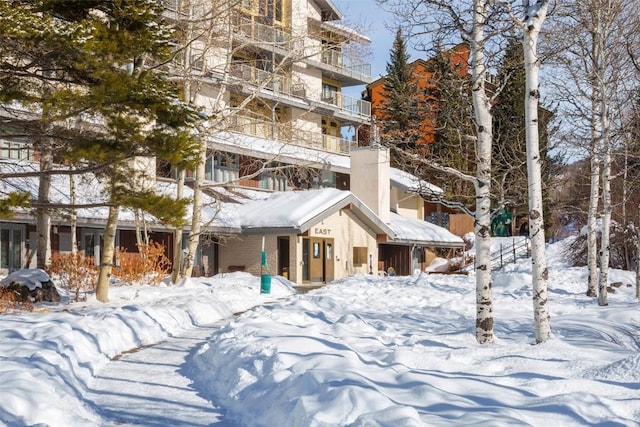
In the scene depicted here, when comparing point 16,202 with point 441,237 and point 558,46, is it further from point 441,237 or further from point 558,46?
→ point 441,237

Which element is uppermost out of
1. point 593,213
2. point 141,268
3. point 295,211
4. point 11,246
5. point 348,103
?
point 348,103

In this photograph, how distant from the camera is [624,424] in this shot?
5535 mm

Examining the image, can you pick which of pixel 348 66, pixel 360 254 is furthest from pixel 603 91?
pixel 348 66

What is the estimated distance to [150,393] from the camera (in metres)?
8.09

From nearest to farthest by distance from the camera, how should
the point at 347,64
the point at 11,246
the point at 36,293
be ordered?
1. the point at 36,293
2. the point at 11,246
3. the point at 347,64

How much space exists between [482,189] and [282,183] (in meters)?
27.1

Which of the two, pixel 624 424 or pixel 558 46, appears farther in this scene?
pixel 558 46

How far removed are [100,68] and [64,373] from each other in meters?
4.94

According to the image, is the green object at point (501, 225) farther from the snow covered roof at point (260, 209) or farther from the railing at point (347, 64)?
the railing at point (347, 64)

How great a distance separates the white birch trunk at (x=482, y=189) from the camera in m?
11.1

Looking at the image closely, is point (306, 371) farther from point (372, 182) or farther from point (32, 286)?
point (372, 182)

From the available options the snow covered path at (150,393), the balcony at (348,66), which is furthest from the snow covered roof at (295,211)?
the snow covered path at (150,393)

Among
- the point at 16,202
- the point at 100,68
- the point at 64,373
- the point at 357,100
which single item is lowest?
the point at 64,373

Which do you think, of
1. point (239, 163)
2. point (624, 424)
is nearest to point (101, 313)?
point (624, 424)
